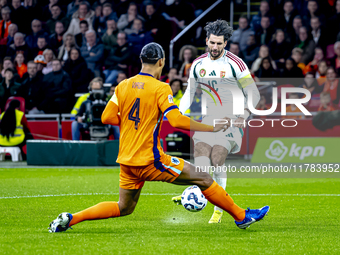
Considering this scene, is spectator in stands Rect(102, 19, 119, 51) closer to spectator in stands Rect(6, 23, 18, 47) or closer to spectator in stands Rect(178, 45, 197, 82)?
spectator in stands Rect(178, 45, 197, 82)

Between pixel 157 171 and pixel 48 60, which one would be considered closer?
pixel 157 171

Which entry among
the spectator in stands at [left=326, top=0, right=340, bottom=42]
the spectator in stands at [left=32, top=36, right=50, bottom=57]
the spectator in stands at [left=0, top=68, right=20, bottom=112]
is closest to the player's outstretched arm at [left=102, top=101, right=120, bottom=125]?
the spectator in stands at [left=326, top=0, right=340, bottom=42]

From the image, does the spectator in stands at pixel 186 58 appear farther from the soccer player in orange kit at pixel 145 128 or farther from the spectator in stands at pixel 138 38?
the soccer player in orange kit at pixel 145 128

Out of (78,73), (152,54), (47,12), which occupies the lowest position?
(78,73)

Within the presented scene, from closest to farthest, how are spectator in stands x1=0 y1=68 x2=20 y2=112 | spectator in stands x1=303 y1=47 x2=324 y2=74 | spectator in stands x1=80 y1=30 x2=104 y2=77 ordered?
1. spectator in stands x1=303 y1=47 x2=324 y2=74
2. spectator in stands x1=0 y1=68 x2=20 y2=112
3. spectator in stands x1=80 y1=30 x2=104 y2=77

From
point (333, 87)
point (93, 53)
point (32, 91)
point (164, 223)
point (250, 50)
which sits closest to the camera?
point (164, 223)

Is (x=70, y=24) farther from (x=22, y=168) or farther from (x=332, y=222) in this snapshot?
(x=332, y=222)

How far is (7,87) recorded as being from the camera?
16.1 meters

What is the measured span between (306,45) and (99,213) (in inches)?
430

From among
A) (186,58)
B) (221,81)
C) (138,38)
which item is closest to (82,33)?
(138,38)

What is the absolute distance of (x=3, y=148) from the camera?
47.7 ft

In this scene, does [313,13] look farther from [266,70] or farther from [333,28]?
[266,70]

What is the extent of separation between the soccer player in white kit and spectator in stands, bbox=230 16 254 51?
9.18 m

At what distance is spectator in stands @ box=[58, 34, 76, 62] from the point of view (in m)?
16.8
